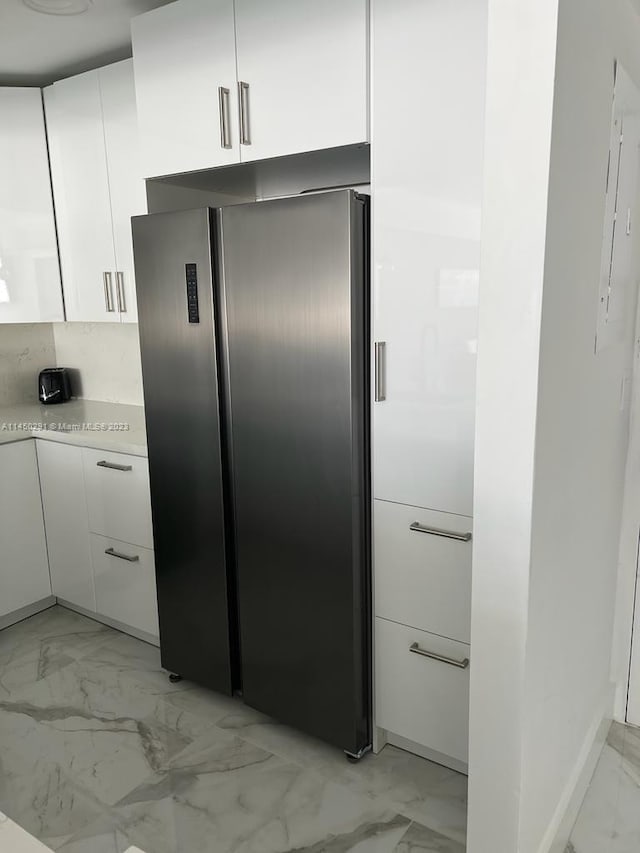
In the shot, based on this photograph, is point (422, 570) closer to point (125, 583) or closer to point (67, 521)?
point (125, 583)

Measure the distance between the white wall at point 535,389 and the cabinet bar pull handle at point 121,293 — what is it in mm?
1937

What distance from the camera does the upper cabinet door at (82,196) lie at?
2.73m

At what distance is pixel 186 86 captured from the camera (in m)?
2.12

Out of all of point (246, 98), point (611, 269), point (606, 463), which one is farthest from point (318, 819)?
point (246, 98)

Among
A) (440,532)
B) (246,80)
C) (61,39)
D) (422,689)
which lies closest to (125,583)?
(422,689)

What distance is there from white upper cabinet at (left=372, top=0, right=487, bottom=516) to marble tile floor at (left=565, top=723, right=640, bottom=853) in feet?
3.03

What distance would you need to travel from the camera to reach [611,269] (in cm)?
164

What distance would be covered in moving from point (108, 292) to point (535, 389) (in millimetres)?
2156

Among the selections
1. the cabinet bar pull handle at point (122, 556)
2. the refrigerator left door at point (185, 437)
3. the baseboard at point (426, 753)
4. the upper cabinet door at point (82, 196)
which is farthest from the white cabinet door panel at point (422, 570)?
the upper cabinet door at point (82, 196)

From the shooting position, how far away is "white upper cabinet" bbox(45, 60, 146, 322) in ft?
8.62

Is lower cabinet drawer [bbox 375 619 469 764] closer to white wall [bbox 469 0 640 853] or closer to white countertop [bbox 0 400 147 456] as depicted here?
white wall [bbox 469 0 640 853]

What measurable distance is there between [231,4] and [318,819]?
2.32 m

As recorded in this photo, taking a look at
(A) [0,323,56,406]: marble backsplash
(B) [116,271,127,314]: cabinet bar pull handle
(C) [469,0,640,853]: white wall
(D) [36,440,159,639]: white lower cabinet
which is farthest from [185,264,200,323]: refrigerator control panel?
(A) [0,323,56,406]: marble backsplash

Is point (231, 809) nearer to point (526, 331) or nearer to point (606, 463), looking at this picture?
point (606, 463)
